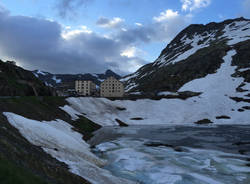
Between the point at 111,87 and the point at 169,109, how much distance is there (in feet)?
211

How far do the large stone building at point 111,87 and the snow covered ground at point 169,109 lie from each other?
50401mm

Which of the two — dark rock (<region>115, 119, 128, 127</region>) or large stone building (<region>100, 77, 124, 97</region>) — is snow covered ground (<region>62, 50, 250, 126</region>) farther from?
large stone building (<region>100, 77, 124, 97</region>)

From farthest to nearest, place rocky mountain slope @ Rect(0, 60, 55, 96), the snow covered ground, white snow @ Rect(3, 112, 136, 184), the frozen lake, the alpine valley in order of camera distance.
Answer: the snow covered ground
rocky mountain slope @ Rect(0, 60, 55, 96)
the frozen lake
the alpine valley
white snow @ Rect(3, 112, 136, 184)

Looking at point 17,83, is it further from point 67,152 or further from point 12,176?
point 12,176

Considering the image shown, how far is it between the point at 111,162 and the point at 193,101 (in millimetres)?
80728

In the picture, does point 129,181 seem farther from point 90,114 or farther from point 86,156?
point 90,114

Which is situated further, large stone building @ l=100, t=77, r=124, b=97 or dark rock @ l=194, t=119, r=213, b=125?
large stone building @ l=100, t=77, r=124, b=97

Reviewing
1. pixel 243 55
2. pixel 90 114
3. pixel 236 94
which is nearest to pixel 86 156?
pixel 90 114

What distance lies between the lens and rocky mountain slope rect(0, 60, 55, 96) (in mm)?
70606

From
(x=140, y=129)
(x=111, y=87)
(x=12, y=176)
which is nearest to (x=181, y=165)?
(x=12, y=176)

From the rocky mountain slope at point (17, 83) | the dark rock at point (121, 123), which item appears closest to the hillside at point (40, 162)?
the dark rock at point (121, 123)

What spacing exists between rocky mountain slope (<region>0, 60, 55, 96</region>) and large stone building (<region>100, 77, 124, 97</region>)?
5605 cm

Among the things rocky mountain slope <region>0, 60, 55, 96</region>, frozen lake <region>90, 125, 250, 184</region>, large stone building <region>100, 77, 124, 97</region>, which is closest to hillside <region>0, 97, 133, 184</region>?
frozen lake <region>90, 125, 250, 184</region>

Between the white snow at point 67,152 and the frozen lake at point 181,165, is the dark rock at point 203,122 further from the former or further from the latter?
the white snow at point 67,152
